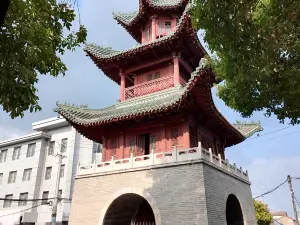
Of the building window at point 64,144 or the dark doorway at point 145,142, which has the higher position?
the building window at point 64,144

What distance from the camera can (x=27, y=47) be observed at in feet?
22.7

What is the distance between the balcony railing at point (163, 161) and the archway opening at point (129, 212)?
1.67 metres

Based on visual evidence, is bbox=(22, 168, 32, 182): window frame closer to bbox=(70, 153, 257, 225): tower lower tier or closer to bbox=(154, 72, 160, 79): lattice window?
bbox=(70, 153, 257, 225): tower lower tier

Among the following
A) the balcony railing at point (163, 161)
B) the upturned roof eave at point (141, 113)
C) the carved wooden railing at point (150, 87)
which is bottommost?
the balcony railing at point (163, 161)

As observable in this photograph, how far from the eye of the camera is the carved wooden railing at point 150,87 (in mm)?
18111

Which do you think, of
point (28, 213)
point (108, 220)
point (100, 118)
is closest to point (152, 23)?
Answer: point (100, 118)

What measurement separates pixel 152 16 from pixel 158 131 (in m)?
9.02

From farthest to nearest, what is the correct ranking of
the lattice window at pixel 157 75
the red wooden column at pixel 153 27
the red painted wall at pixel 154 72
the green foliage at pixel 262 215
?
the green foliage at pixel 262 215 → the red wooden column at pixel 153 27 → the lattice window at pixel 157 75 → the red painted wall at pixel 154 72

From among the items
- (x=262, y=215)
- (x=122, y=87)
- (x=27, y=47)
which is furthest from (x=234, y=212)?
(x=27, y=47)

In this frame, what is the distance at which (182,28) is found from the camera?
16.9 meters

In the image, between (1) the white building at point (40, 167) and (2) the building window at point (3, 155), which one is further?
(2) the building window at point (3, 155)

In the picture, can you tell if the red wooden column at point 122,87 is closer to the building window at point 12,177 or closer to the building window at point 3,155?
the building window at point 12,177

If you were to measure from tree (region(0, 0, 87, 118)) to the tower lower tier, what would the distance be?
8.30 meters

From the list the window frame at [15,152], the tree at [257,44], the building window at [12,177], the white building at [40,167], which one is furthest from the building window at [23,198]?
the tree at [257,44]
